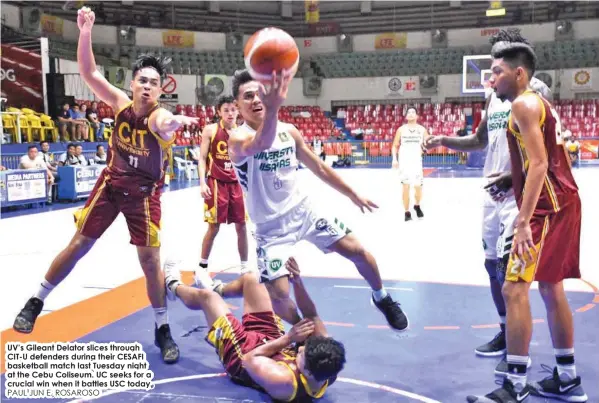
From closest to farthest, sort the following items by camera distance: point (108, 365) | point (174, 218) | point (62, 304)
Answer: point (108, 365) < point (62, 304) < point (174, 218)

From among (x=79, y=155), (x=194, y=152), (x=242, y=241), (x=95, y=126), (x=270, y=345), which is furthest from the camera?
(x=194, y=152)

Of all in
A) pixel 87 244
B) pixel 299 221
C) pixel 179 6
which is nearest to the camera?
pixel 299 221

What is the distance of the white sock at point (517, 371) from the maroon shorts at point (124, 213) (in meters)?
2.43

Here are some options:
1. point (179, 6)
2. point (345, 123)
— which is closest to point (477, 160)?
point (345, 123)

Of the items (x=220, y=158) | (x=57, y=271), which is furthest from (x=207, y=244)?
(x=57, y=271)

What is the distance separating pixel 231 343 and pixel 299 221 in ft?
2.79

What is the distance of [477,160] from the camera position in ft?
71.4

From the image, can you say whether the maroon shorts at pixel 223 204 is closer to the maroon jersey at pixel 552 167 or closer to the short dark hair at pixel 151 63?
the short dark hair at pixel 151 63

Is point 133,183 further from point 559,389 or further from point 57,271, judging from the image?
point 559,389

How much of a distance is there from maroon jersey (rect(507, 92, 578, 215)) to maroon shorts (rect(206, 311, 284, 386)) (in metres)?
1.66

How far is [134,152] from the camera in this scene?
4098mm

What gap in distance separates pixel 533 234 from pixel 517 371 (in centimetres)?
74

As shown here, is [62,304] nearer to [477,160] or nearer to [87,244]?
[87,244]

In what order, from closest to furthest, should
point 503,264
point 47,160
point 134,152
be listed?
1. point 503,264
2. point 134,152
3. point 47,160
